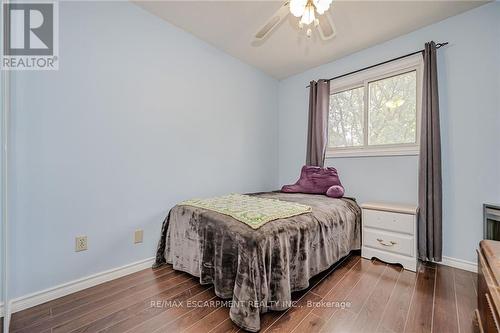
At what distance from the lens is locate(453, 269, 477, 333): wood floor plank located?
127 cm

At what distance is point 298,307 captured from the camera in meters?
1.44

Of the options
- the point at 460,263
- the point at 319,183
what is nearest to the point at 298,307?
the point at 319,183

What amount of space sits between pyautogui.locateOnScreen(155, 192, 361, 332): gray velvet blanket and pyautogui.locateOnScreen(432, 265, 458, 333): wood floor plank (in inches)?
28.4

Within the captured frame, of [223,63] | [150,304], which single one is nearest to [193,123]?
[223,63]

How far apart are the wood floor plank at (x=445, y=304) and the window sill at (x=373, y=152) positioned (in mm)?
1215

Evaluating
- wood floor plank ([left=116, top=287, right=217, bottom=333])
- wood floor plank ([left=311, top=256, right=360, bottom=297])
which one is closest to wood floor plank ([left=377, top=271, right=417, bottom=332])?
wood floor plank ([left=311, top=256, right=360, bottom=297])

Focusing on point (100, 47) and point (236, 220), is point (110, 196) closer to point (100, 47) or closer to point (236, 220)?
point (236, 220)

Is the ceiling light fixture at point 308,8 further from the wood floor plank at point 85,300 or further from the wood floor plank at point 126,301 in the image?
the wood floor plank at point 85,300

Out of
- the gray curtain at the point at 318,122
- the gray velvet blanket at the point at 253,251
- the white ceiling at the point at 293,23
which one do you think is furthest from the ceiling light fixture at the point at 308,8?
the gray curtain at the point at 318,122

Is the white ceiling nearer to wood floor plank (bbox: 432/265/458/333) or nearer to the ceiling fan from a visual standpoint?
the ceiling fan

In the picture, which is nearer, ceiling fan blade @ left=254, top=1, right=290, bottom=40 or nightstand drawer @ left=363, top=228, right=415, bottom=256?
ceiling fan blade @ left=254, top=1, right=290, bottom=40

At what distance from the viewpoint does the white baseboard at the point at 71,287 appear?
1.40 metres

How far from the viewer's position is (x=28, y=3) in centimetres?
151

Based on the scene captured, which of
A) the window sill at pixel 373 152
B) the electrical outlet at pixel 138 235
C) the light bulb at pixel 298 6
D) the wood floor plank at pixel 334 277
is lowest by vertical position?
the wood floor plank at pixel 334 277
